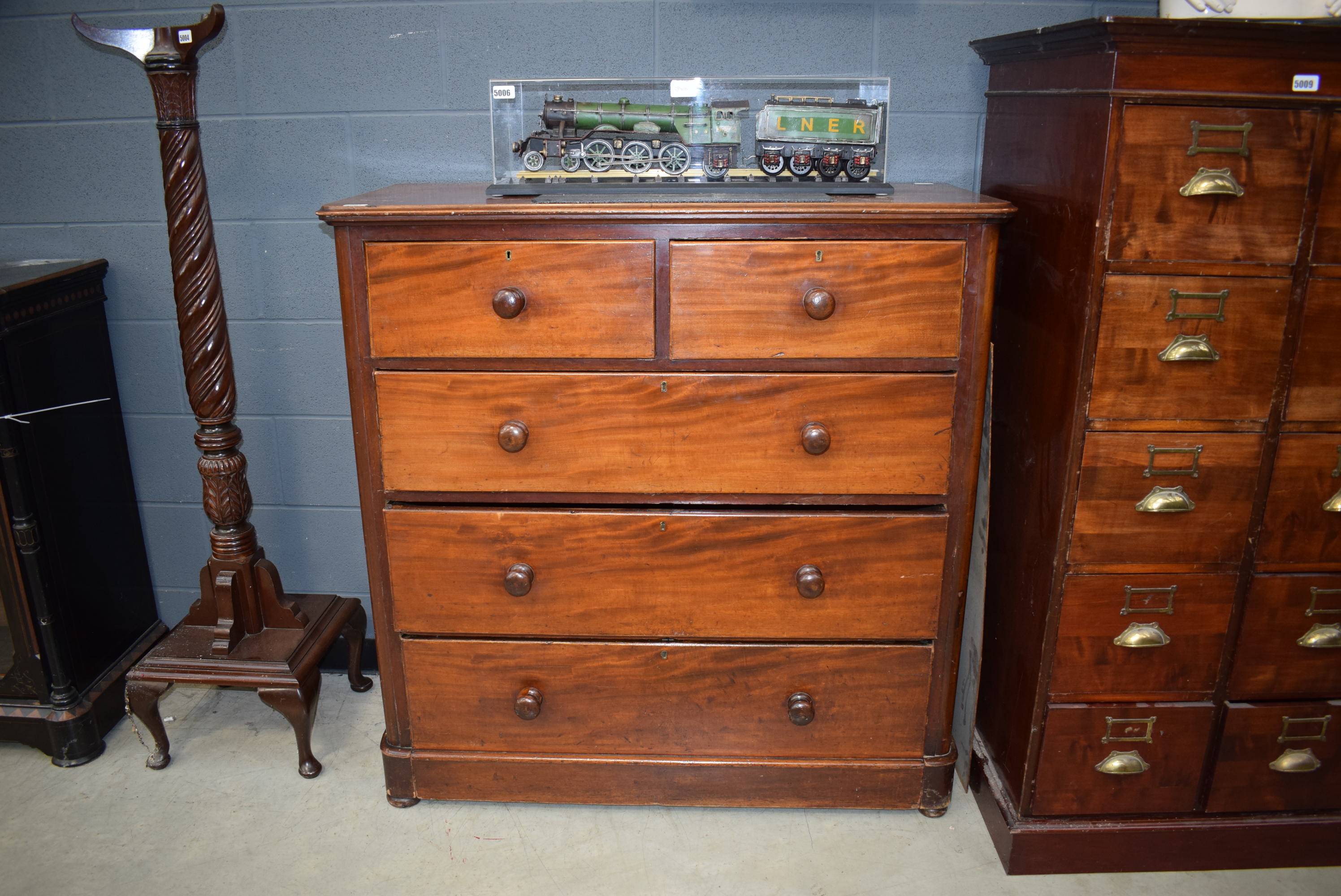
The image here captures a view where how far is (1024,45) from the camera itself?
160cm

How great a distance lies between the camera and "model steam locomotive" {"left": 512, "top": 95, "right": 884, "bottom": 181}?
169 cm

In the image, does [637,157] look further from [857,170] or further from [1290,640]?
[1290,640]

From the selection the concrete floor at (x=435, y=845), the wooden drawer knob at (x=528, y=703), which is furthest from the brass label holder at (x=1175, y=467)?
the wooden drawer knob at (x=528, y=703)

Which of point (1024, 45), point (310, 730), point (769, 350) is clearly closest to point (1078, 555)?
point (769, 350)

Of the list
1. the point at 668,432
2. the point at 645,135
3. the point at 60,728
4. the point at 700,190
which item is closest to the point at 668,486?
the point at 668,432

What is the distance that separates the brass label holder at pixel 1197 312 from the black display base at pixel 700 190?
509 mm

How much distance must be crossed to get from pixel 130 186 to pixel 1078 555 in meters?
2.13

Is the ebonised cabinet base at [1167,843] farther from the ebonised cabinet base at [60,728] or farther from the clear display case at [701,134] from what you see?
the ebonised cabinet base at [60,728]

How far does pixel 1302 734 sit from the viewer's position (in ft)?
5.41

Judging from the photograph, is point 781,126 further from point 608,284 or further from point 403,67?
point 403,67

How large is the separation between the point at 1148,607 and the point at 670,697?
863 millimetres

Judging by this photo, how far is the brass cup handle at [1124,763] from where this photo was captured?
5.39 ft

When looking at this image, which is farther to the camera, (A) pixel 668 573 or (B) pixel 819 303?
(A) pixel 668 573

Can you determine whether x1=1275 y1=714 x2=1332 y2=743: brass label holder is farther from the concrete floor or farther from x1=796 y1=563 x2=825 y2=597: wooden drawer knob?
x1=796 y1=563 x2=825 y2=597: wooden drawer knob
